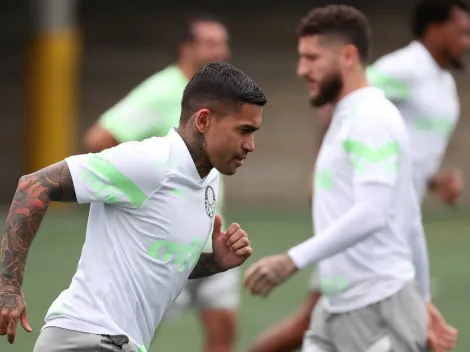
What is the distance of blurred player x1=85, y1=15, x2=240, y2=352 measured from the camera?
747 centimetres

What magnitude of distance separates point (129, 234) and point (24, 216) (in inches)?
14.8

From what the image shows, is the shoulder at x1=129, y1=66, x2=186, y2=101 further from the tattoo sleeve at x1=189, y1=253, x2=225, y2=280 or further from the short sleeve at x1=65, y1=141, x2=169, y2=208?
the short sleeve at x1=65, y1=141, x2=169, y2=208

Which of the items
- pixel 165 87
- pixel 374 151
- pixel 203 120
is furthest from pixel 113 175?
pixel 165 87

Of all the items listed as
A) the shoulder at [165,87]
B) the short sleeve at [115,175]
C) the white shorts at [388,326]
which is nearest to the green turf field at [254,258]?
the shoulder at [165,87]

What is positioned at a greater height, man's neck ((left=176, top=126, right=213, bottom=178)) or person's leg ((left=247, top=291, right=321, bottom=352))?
man's neck ((left=176, top=126, right=213, bottom=178))

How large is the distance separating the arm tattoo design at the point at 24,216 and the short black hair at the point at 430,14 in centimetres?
374

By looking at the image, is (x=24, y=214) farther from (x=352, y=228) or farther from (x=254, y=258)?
(x=254, y=258)

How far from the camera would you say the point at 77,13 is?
21094 mm

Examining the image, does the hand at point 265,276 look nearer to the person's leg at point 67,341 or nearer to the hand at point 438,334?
the hand at point 438,334

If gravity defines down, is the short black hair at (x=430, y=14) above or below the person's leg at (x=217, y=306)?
above

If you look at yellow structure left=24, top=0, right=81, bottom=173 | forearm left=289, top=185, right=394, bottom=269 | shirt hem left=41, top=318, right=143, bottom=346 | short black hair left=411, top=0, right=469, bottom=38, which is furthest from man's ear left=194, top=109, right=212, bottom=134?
yellow structure left=24, top=0, right=81, bottom=173

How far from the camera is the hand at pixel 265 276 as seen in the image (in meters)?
5.14

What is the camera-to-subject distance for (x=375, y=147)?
17.7ft

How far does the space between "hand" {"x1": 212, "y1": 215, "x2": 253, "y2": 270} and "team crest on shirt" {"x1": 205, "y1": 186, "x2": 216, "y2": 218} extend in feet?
0.41
